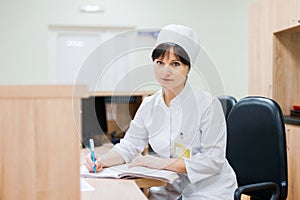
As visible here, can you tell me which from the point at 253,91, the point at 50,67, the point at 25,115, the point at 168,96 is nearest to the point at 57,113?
the point at 25,115

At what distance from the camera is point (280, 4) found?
10.5ft

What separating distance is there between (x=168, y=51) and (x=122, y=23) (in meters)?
3.69

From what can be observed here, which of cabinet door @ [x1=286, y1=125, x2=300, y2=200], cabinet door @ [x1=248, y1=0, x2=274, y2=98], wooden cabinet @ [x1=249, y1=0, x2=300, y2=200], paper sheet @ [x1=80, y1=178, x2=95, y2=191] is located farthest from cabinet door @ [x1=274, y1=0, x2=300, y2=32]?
paper sheet @ [x1=80, y1=178, x2=95, y2=191]

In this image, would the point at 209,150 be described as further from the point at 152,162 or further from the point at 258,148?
the point at 258,148

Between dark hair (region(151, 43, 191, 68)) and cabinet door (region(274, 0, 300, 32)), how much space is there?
174 cm

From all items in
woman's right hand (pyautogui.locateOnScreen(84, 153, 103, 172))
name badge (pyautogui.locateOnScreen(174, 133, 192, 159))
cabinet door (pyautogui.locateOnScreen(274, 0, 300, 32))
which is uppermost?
cabinet door (pyautogui.locateOnScreen(274, 0, 300, 32))

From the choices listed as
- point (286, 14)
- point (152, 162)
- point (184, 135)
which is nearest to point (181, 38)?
point (184, 135)

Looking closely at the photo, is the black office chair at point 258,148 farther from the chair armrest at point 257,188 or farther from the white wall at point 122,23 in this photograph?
the white wall at point 122,23

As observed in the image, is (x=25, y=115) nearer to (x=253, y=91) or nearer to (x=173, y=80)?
(x=173, y=80)

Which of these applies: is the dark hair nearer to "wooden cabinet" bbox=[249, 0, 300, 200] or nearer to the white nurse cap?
the white nurse cap

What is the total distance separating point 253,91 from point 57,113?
327 centimetres

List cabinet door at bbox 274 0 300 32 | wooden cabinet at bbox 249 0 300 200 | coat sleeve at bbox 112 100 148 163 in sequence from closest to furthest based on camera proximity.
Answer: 1. coat sleeve at bbox 112 100 148 163
2. cabinet door at bbox 274 0 300 32
3. wooden cabinet at bbox 249 0 300 200

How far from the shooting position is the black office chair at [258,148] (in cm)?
167

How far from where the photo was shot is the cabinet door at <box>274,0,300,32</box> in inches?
116
